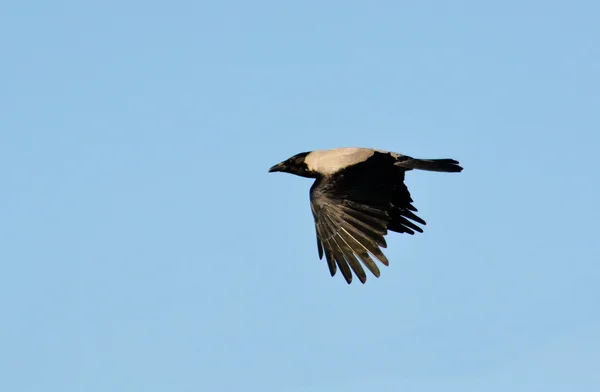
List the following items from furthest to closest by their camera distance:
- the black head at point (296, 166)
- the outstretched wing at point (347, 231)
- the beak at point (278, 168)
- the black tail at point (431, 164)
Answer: the beak at point (278, 168)
the black head at point (296, 166)
the black tail at point (431, 164)
the outstretched wing at point (347, 231)

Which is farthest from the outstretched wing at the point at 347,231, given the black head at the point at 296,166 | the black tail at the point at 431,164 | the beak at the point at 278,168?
the beak at the point at 278,168

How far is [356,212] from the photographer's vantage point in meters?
20.9

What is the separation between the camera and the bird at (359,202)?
2033cm

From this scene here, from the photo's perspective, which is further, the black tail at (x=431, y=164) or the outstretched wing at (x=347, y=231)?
the black tail at (x=431, y=164)

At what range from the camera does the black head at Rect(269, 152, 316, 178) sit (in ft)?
78.3

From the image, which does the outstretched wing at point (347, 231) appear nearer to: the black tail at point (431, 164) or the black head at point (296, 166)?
the black tail at point (431, 164)

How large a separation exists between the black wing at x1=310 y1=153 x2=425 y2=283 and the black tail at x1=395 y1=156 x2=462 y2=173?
6.2 inches

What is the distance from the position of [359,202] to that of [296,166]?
11.1 ft

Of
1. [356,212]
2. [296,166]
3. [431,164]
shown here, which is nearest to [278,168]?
[296,166]

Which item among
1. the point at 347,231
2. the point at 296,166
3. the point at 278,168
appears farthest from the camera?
the point at 278,168

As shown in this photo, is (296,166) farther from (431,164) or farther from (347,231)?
(347,231)

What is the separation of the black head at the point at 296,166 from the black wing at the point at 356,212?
190cm

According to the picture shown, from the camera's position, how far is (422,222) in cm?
2309

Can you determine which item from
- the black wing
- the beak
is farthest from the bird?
the beak
